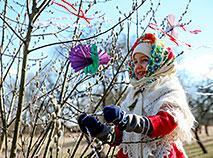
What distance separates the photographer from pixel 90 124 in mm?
1471

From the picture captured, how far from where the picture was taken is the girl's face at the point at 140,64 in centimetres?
180

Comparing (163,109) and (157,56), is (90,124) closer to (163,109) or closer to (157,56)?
(163,109)

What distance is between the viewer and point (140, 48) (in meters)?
1.84

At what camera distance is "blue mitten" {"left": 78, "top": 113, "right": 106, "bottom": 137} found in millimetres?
1435

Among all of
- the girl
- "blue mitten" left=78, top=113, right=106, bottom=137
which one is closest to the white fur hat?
the girl

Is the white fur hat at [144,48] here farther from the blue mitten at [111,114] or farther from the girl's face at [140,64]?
the blue mitten at [111,114]

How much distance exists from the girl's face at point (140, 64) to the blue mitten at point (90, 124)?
0.52 metres

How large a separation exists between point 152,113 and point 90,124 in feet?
1.52

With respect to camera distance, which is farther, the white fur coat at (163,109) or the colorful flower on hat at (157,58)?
the colorful flower on hat at (157,58)

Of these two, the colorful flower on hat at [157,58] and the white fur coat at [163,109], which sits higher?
the colorful flower on hat at [157,58]

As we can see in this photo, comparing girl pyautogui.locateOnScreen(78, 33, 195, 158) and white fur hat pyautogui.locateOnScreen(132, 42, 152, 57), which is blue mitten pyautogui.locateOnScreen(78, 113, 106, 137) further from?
white fur hat pyautogui.locateOnScreen(132, 42, 152, 57)

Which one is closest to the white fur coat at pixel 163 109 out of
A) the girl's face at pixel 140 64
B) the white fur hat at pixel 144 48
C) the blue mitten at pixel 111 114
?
the girl's face at pixel 140 64

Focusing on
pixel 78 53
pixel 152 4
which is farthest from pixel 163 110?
pixel 152 4

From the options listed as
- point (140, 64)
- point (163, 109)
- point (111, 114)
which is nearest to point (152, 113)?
point (163, 109)
